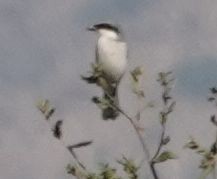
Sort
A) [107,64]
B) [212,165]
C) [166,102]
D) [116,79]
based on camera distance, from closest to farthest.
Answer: [212,165]
[166,102]
[116,79]
[107,64]

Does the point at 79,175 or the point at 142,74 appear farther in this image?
the point at 142,74

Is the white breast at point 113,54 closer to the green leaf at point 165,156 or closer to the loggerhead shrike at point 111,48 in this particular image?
the loggerhead shrike at point 111,48

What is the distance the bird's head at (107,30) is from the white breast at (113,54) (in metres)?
0.15

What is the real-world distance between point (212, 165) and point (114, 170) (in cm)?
89

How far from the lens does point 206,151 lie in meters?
5.76

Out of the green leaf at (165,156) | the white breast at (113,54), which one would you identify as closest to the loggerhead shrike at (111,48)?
the white breast at (113,54)

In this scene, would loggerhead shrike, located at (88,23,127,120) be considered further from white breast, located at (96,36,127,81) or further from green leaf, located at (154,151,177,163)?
green leaf, located at (154,151,177,163)

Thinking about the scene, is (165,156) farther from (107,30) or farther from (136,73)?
(107,30)

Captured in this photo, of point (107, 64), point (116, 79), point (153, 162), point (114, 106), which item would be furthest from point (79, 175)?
point (107, 64)

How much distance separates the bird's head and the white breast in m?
0.15

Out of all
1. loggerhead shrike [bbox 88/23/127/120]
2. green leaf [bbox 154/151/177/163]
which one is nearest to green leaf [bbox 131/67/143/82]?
green leaf [bbox 154/151/177/163]

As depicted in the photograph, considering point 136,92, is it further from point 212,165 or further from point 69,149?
point 212,165

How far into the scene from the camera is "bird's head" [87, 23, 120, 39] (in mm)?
16172

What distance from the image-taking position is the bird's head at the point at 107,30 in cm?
1617
